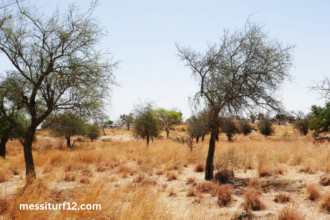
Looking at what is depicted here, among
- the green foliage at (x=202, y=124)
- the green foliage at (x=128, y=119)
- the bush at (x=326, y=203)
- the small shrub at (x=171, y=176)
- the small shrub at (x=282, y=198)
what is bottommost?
the small shrub at (x=171, y=176)

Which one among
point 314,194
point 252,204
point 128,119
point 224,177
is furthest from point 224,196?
point 128,119

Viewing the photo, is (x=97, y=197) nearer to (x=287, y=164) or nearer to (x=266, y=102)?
(x=266, y=102)

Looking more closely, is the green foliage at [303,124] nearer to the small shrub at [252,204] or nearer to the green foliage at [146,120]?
the green foliage at [146,120]

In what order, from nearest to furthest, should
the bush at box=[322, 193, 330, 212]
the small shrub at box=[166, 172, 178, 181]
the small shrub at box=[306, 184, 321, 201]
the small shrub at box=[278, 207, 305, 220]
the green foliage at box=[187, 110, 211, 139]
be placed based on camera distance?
the small shrub at box=[278, 207, 305, 220], the bush at box=[322, 193, 330, 212], the small shrub at box=[306, 184, 321, 201], the small shrub at box=[166, 172, 178, 181], the green foliage at box=[187, 110, 211, 139]

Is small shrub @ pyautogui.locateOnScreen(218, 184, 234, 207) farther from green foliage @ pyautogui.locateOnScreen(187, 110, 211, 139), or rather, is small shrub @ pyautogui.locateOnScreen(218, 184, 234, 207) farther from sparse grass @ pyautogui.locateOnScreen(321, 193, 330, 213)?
green foliage @ pyautogui.locateOnScreen(187, 110, 211, 139)

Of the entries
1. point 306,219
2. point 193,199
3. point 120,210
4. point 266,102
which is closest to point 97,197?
point 120,210

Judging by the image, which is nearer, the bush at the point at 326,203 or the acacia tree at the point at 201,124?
the bush at the point at 326,203

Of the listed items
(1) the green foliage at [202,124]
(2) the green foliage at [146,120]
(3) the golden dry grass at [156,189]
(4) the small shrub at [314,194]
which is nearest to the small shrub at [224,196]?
(3) the golden dry grass at [156,189]

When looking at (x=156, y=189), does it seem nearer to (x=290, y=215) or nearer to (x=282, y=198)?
(x=282, y=198)

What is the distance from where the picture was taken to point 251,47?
10.8 meters

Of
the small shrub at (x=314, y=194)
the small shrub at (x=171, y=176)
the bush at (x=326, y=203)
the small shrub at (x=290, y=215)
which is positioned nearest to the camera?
the small shrub at (x=290, y=215)

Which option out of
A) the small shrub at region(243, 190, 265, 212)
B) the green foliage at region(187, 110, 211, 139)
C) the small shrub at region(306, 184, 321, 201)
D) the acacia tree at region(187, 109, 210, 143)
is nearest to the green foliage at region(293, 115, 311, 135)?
the acacia tree at region(187, 109, 210, 143)

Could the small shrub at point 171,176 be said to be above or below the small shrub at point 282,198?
below

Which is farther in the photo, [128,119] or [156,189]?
[128,119]
